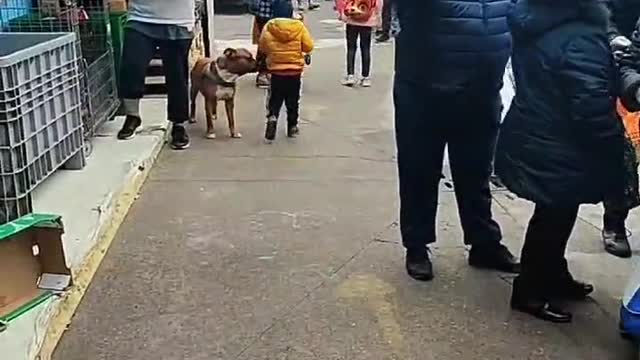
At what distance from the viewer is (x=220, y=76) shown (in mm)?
6961

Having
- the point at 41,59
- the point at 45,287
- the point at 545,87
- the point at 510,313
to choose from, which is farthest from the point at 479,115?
the point at 41,59

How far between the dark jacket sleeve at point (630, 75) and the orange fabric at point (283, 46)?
13.2 ft

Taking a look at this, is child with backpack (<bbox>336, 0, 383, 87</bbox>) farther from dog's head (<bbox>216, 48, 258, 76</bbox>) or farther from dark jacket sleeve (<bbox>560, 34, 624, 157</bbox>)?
dark jacket sleeve (<bbox>560, 34, 624, 157</bbox>)

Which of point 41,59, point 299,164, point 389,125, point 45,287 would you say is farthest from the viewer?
point 389,125

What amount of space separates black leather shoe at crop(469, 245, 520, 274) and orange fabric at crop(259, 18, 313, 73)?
3.11 metres

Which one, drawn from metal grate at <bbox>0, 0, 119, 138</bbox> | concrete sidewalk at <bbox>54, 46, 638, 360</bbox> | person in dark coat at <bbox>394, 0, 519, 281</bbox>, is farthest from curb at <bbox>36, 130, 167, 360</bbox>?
person in dark coat at <bbox>394, 0, 519, 281</bbox>

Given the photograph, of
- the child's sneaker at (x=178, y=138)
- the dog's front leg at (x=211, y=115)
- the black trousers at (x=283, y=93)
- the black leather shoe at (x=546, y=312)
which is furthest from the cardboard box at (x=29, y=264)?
the black trousers at (x=283, y=93)

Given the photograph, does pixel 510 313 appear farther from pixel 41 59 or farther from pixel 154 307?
pixel 41 59

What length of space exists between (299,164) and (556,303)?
116 inches

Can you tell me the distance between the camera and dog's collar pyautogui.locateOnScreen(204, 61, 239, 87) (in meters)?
6.95

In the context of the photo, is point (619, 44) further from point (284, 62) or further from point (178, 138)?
point (178, 138)

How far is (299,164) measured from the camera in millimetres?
6527

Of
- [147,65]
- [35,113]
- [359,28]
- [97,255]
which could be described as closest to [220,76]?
[147,65]

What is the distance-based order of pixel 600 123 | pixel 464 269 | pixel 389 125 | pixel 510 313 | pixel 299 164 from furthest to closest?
pixel 389 125
pixel 299 164
pixel 464 269
pixel 510 313
pixel 600 123
